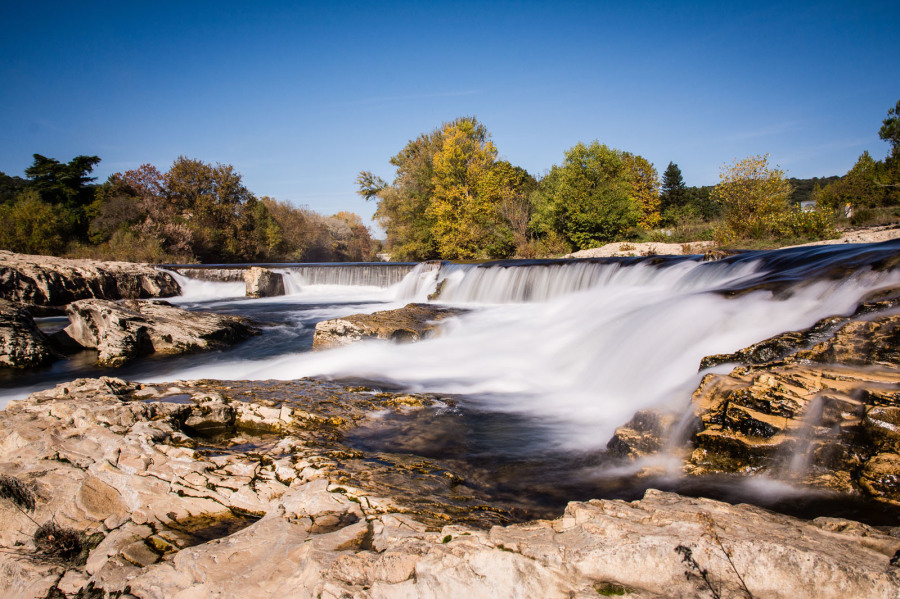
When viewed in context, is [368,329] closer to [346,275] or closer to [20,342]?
[20,342]

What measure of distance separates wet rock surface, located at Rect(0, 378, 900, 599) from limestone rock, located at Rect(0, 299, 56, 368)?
6699 mm

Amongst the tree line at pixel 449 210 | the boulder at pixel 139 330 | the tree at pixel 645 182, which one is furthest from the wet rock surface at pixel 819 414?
the tree at pixel 645 182

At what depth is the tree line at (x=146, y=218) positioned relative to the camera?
96.1 feet

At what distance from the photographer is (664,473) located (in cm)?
327

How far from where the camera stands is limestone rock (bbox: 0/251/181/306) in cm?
1419

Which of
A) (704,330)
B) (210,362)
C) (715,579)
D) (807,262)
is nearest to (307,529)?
(715,579)

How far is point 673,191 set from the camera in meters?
61.3

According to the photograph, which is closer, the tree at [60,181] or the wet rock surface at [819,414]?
the wet rock surface at [819,414]

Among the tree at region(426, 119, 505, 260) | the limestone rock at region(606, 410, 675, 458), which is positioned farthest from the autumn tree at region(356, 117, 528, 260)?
the limestone rock at region(606, 410, 675, 458)

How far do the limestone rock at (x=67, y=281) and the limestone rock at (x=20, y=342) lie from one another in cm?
725

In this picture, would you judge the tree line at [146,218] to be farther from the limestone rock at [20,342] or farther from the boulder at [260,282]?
the limestone rock at [20,342]

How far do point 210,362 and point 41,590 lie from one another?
22.9ft

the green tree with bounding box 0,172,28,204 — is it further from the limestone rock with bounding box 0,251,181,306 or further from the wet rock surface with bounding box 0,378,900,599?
the wet rock surface with bounding box 0,378,900,599

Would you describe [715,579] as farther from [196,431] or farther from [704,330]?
[704,330]
